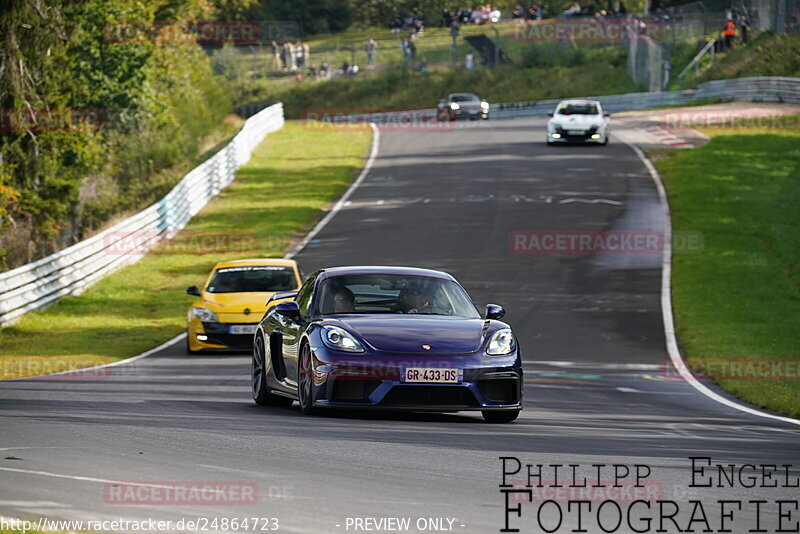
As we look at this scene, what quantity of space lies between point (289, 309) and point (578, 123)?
1482 inches

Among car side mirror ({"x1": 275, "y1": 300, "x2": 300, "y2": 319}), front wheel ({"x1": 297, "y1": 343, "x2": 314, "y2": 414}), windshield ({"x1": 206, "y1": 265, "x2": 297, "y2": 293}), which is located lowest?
windshield ({"x1": 206, "y1": 265, "x2": 297, "y2": 293})

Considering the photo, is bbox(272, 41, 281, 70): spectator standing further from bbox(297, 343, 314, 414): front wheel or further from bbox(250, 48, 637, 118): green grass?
bbox(297, 343, 314, 414): front wheel

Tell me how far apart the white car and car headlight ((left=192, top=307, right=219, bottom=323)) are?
3000 cm

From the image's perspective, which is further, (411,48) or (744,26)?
(411,48)

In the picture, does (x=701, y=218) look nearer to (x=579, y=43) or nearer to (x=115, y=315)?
(x=115, y=315)

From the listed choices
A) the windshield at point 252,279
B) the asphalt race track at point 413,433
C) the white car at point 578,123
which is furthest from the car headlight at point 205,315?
the white car at point 578,123

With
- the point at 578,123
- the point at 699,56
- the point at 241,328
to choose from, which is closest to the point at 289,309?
the point at 241,328

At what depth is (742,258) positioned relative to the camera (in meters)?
30.1

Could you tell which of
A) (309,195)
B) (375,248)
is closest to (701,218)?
(375,248)

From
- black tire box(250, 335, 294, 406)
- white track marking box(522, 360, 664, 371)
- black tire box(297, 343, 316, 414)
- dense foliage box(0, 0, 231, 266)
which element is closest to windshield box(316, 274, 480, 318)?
black tire box(297, 343, 316, 414)

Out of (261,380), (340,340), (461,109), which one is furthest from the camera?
(461,109)

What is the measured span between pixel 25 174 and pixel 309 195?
1060 centimetres

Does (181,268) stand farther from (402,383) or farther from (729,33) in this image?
(729,33)

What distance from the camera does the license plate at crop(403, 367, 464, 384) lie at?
11047mm
